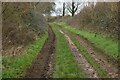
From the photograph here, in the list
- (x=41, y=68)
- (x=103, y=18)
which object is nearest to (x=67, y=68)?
(x=41, y=68)

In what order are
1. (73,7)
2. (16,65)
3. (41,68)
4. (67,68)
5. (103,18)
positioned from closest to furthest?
(67,68)
(41,68)
(16,65)
(103,18)
(73,7)

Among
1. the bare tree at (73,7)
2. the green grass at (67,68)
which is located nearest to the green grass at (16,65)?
the green grass at (67,68)

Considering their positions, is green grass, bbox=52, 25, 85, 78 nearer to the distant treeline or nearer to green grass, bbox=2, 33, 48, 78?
green grass, bbox=2, 33, 48, 78

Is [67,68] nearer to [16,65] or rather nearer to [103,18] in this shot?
[16,65]

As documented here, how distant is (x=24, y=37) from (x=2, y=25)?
655 cm

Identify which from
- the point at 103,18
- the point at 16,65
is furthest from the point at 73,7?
the point at 16,65

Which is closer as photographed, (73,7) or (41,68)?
(41,68)

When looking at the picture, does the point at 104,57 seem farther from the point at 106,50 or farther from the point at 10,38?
the point at 10,38

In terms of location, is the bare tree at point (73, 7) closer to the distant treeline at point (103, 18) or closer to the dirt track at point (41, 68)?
the distant treeline at point (103, 18)

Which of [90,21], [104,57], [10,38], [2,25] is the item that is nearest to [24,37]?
[10,38]

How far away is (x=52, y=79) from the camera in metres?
12.0

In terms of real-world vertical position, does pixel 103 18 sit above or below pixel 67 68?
above

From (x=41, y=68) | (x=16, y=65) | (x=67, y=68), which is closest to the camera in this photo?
(x=67, y=68)

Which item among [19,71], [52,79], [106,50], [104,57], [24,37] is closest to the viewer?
[52,79]
